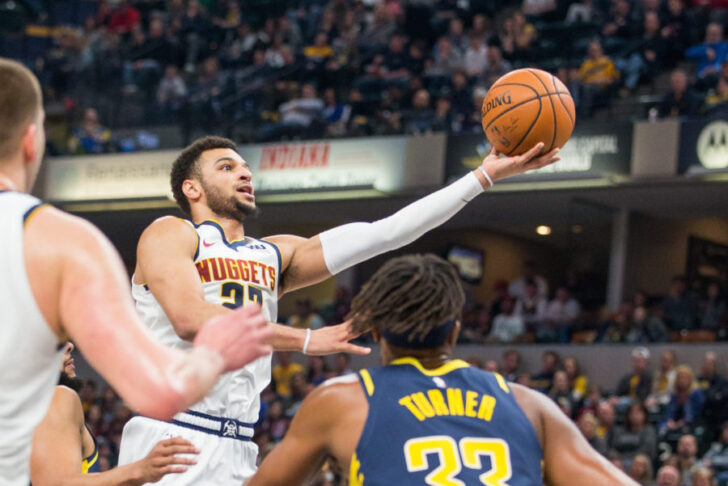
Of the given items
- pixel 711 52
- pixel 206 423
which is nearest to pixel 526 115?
pixel 206 423

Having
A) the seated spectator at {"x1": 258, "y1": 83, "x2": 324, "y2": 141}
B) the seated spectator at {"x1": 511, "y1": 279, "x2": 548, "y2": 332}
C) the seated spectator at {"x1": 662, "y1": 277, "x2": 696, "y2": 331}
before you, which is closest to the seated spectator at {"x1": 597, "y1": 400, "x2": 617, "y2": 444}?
the seated spectator at {"x1": 662, "y1": 277, "x2": 696, "y2": 331}

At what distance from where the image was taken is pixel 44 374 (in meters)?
2.99

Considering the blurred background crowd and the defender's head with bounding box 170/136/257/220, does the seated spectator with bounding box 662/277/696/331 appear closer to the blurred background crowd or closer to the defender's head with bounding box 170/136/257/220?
the blurred background crowd

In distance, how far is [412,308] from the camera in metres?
3.57

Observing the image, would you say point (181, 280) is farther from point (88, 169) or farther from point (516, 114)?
point (88, 169)

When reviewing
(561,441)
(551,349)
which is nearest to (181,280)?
(561,441)

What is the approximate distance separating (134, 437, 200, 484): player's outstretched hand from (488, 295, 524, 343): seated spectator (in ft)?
45.4

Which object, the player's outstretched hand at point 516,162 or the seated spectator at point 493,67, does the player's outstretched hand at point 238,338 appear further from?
the seated spectator at point 493,67

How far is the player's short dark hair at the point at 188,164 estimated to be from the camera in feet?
18.8

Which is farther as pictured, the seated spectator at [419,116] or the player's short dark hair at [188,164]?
the seated spectator at [419,116]

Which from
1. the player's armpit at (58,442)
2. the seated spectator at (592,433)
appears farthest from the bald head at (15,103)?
the seated spectator at (592,433)

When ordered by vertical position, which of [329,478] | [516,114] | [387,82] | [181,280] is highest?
[387,82]

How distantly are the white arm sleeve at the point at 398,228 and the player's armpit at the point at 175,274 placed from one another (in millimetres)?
709

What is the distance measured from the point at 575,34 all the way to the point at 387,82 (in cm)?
325
